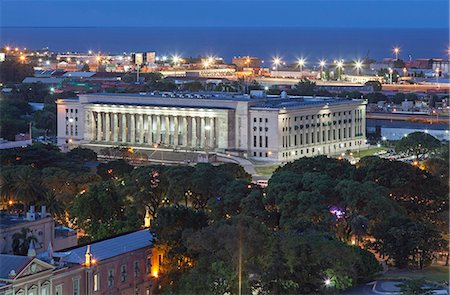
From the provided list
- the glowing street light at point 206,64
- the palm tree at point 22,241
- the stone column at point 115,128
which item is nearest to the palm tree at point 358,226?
the palm tree at point 22,241

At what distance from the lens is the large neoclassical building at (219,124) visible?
6975 centimetres

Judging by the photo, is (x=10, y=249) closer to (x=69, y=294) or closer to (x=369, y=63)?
(x=69, y=294)

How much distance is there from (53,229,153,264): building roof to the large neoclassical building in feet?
105

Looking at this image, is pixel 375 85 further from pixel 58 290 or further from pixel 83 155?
pixel 58 290

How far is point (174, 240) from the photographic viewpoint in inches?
1406

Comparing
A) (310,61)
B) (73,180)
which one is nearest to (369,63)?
(310,61)

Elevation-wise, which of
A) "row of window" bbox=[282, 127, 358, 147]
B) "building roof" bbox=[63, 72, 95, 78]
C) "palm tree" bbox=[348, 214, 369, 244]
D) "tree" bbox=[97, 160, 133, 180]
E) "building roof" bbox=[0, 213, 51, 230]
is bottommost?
"palm tree" bbox=[348, 214, 369, 244]

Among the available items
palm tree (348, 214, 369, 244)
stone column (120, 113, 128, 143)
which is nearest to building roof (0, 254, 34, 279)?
palm tree (348, 214, 369, 244)

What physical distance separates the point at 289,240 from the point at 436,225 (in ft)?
35.9

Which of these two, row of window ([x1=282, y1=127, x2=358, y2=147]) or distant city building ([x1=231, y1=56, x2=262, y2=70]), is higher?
distant city building ([x1=231, y1=56, x2=262, y2=70])

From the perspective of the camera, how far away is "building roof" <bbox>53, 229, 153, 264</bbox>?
1310 inches

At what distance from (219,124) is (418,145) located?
10977mm

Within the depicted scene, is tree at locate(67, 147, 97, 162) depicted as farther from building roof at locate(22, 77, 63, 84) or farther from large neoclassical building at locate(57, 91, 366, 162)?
building roof at locate(22, 77, 63, 84)

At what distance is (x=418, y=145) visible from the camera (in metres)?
65.0
